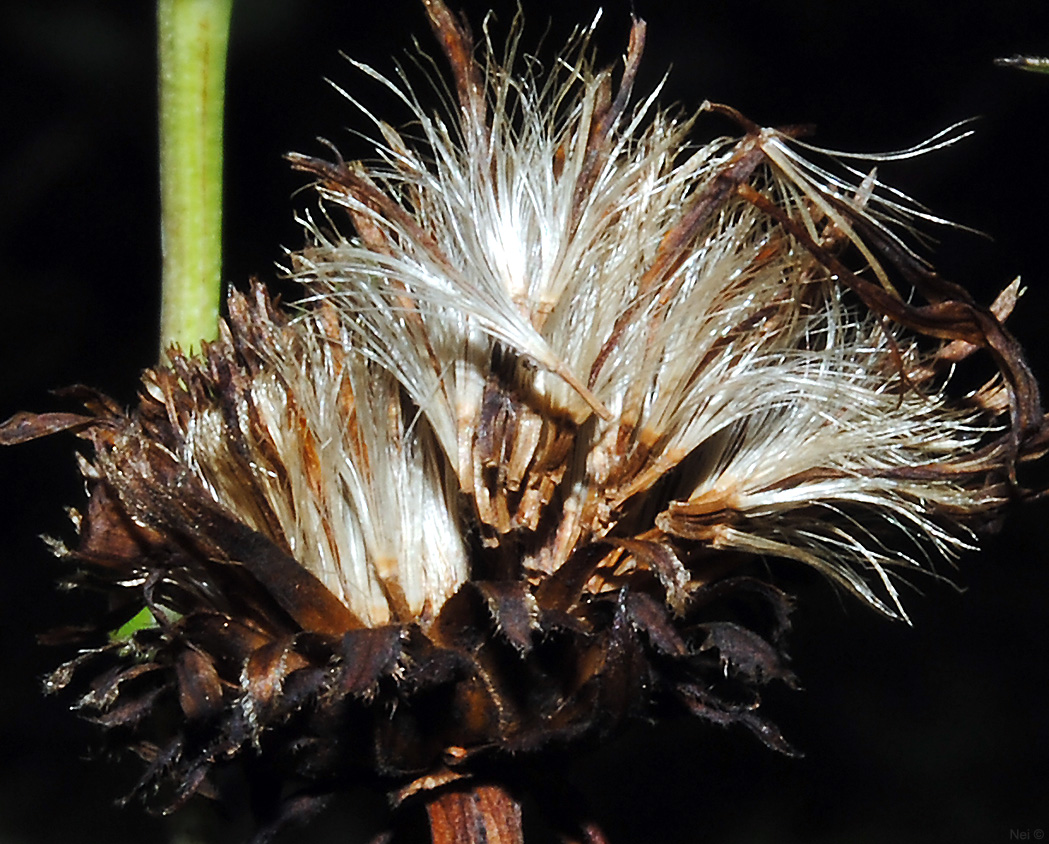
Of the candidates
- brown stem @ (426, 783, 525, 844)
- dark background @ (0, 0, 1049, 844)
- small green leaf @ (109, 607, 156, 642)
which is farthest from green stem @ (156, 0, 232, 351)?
dark background @ (0, 0, 1049, 844)

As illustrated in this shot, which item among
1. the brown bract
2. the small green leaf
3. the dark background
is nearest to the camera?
the brown bract

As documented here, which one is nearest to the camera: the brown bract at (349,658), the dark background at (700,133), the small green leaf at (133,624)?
the brown bract at (349,658)

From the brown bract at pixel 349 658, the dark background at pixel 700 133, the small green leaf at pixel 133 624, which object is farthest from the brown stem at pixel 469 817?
the dark background at pixel 700 133

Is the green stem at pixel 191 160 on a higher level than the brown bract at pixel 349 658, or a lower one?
higher

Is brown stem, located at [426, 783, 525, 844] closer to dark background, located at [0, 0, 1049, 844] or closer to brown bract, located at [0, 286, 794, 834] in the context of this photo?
brown bract, located at [0, 286, 794, 834]

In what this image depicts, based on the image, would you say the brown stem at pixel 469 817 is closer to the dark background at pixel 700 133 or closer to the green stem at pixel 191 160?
the green stem at pixel 191 160

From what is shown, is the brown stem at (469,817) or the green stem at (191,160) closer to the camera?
the brown stem at (469,817)

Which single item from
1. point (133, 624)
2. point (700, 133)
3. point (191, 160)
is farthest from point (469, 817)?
point (700, 133)

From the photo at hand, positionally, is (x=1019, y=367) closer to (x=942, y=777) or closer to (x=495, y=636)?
(x=495, y=636)
